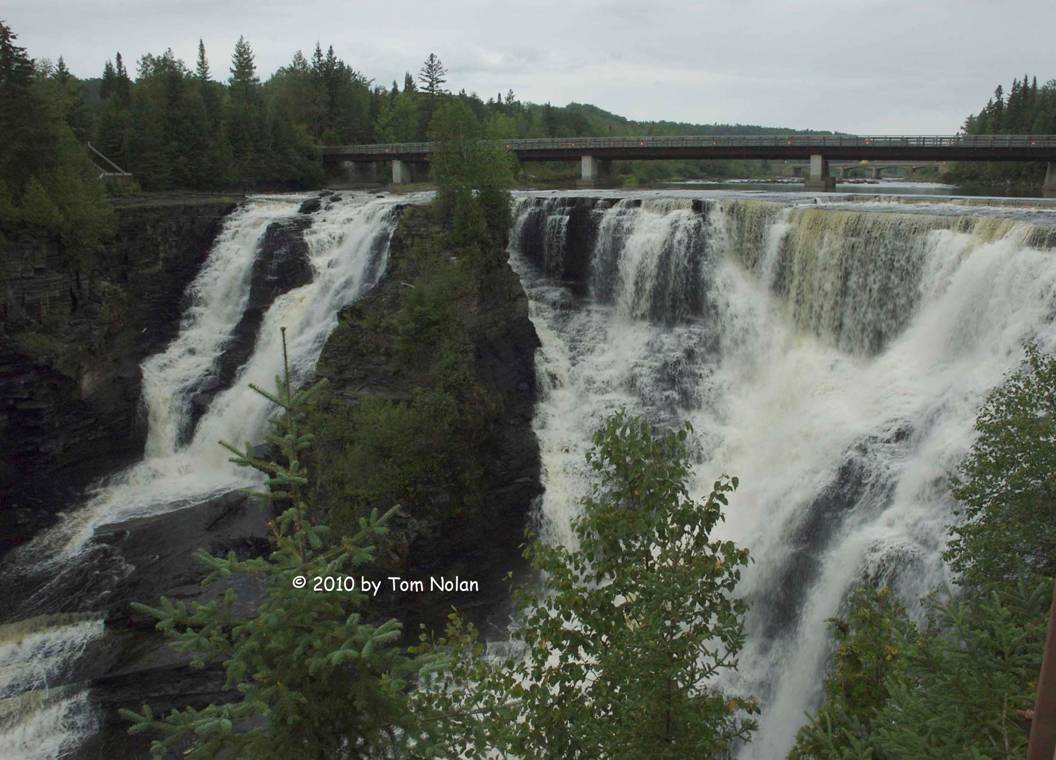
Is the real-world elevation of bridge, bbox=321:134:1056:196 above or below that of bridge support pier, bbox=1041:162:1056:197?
above

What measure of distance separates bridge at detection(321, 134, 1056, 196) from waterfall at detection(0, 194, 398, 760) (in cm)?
577

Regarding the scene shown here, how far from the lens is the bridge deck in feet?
125

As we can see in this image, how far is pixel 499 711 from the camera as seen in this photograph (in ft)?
26.7

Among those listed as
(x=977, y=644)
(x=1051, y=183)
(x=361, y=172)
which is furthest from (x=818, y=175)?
(x=977, y=644)

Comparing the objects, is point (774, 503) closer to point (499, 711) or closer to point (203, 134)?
point (499, 711)

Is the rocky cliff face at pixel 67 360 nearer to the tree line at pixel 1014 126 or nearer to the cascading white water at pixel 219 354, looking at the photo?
the cascading white water at pixel 219 354

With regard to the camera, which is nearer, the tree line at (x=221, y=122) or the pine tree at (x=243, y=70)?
the tree line at (x=221, y=122)

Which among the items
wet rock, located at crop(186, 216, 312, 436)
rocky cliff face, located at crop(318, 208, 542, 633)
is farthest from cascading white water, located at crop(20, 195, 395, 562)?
rocky cliff face, located at crop(318, 208, 542, 633)

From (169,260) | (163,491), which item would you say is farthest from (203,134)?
(163,491)

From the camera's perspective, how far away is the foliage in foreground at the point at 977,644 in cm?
614

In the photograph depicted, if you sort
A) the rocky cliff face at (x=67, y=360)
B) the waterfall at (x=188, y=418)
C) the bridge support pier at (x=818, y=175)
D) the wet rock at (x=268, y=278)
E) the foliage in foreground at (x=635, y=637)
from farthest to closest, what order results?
the bridge support pier at (x=818, y=175) < the wet rock at (x=268, y=278) < the rocky cliff face at (x=67, y=360) < the waterfall at (x=188, y=418) < the foliage in foreground at (x=635, y=637)

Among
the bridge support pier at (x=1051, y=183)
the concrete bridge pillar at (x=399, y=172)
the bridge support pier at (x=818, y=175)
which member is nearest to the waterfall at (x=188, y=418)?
the concrete bridge pillar at (x=399, y=172)

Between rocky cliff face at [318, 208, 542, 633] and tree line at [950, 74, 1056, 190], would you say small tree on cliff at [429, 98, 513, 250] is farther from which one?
tree line at [950, 74, 1056, 190]

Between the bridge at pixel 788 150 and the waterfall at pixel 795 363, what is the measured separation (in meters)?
9.67
